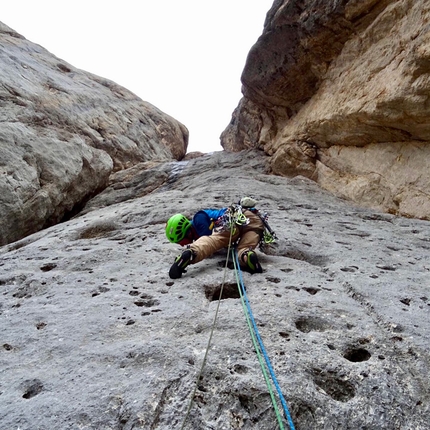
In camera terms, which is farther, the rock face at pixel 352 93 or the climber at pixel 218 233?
the rock face at pixel 352 93

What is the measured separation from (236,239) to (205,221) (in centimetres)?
59

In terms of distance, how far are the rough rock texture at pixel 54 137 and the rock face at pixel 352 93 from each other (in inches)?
222

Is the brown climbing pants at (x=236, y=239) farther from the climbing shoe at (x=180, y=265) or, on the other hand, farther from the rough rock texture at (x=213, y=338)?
the rough rock texture at (x=213, y=338)

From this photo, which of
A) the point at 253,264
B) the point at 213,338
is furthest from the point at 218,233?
the point at 213,338

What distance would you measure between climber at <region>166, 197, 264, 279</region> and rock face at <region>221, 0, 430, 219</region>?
14.9ft

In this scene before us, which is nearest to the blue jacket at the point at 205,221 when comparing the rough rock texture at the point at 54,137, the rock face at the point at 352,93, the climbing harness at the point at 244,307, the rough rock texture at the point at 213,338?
the climbing harness at the point at 244,307

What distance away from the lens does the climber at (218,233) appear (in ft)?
16.2

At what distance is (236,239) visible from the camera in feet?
18.3

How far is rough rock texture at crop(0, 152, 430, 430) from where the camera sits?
2693 mm

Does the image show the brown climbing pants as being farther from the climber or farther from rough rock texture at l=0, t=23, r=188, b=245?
rough rock texture at l=0, t=23, r=188, b=245

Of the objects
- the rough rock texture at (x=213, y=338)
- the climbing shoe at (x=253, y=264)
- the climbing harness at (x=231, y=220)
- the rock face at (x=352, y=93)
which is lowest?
the rough rock texture at (x=213, y=338)

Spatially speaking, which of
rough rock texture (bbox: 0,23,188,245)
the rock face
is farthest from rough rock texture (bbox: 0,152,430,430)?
rough rock texture (bbox: 0,23,188,245)

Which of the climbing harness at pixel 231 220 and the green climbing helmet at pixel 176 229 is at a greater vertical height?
the climbing harness at pixel 231 220

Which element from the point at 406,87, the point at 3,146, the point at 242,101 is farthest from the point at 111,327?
the point at 242,101
